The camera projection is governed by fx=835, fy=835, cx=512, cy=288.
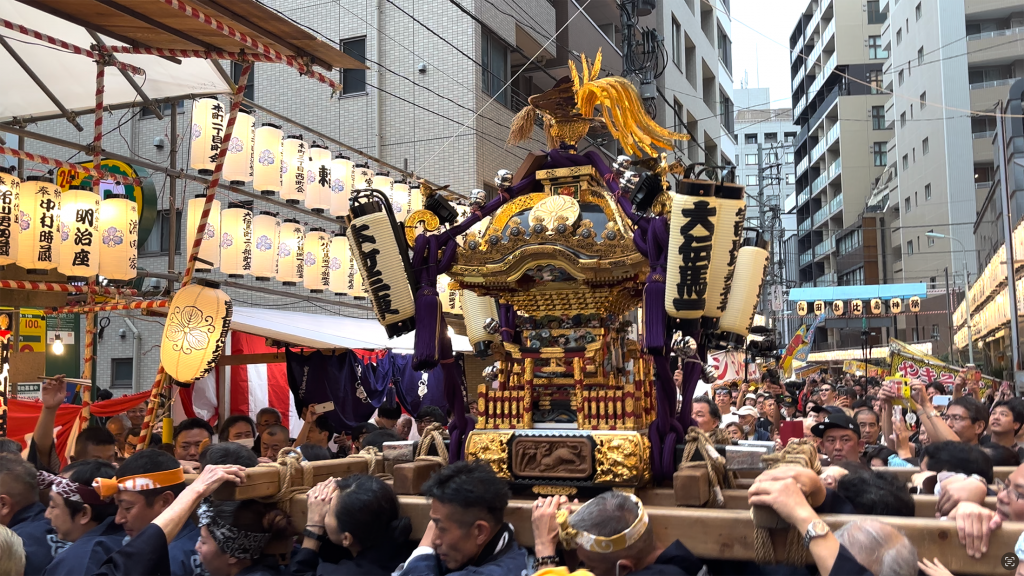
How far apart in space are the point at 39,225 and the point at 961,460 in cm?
862

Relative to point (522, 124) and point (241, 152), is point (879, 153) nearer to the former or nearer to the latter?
point (241, 152)

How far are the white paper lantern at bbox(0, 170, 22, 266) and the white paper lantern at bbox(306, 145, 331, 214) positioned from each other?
4.70 m

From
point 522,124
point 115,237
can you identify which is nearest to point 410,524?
point 522,124

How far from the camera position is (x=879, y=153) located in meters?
62.8

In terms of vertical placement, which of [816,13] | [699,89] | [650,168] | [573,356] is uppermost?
[816,13]

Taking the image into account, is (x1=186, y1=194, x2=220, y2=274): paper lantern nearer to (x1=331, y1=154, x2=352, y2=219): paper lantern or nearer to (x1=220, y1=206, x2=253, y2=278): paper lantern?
(x1=220, y1=206, x2=253, y2=278): paper lantern

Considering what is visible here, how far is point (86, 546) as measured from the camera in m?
3.82

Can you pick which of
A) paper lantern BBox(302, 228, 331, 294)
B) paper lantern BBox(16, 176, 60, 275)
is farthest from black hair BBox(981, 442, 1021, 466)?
paper lantern BBox(302, 228, 331, 294)

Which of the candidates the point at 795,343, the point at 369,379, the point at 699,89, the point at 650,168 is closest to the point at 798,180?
the point at 699,89

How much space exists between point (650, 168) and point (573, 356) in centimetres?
129

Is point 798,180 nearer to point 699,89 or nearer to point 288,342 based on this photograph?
point 699,89

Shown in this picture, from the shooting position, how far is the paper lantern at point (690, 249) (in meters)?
4.34

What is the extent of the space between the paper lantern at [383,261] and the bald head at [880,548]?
2897 mm

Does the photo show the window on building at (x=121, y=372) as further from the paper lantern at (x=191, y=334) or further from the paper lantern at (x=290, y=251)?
the paper lantern at (x=191, y=334)
